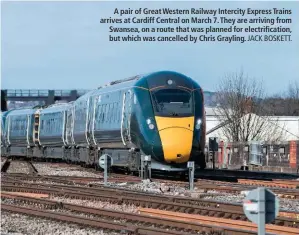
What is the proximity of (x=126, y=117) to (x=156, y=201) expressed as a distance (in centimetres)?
806

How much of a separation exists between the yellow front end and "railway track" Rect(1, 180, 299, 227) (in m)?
2.92

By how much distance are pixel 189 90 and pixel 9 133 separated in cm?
2860

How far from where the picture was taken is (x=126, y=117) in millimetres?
21703

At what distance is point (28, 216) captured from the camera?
1318cm

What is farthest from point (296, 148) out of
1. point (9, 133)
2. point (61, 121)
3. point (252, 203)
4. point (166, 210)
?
point (252, 203)

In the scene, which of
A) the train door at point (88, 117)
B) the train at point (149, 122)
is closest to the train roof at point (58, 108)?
the train door at point (88, 117)

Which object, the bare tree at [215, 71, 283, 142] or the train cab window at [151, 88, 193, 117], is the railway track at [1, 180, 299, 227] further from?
the bare tree at [215, 71, 283, 142]

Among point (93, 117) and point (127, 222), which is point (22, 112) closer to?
point (93, 117)

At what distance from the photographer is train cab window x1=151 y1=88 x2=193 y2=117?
20234 millimetres

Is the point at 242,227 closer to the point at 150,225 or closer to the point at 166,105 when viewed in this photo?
the point at 150,225

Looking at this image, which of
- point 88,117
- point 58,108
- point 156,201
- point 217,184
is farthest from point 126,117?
point 58,108

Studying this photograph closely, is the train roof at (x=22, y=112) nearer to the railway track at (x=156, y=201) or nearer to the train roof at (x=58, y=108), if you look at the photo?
the train roof at (x=58, y=108)

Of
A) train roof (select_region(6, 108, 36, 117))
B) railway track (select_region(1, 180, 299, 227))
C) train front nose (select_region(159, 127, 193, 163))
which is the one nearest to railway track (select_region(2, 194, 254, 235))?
railway track (select_region(1, 180, 299, 227))

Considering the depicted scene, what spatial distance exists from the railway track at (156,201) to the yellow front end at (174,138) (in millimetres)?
2917
